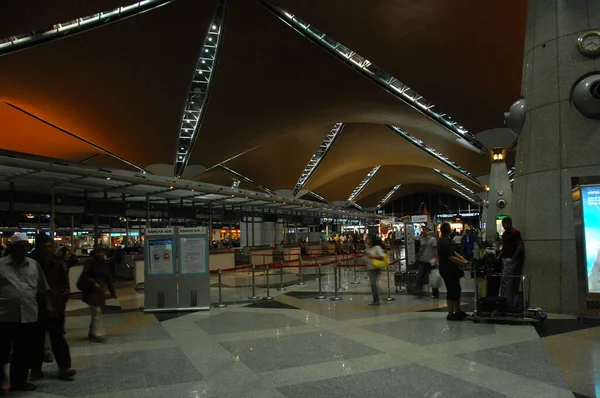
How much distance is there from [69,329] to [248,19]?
13901mm

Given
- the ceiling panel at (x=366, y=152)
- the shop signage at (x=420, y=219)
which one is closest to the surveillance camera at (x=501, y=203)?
the shop signage at (x=420, y=219)

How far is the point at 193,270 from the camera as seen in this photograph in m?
10.2

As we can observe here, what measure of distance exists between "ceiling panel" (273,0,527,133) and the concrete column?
26.0ft

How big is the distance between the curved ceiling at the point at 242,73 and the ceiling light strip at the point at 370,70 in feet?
1.10

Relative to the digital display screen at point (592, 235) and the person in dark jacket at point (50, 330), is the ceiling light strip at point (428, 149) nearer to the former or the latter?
the digital display screen at point (592, 235)

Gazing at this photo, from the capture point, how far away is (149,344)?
6715 millimetres

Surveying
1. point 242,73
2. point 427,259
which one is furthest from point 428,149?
point 427,259

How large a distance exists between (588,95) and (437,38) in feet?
36.7

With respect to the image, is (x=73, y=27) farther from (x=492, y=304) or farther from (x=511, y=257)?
(x=492, y=304)

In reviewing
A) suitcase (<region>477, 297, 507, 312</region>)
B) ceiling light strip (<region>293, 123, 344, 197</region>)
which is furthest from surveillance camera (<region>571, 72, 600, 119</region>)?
ceiling light strip (<region>293, 123, 344, 197</region>)

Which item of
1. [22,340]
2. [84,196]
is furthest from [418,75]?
[22,340]

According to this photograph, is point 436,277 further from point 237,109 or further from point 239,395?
point 237,109

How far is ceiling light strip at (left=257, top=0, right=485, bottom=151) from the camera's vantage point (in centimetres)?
1762

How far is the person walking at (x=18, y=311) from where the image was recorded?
4.66 m
